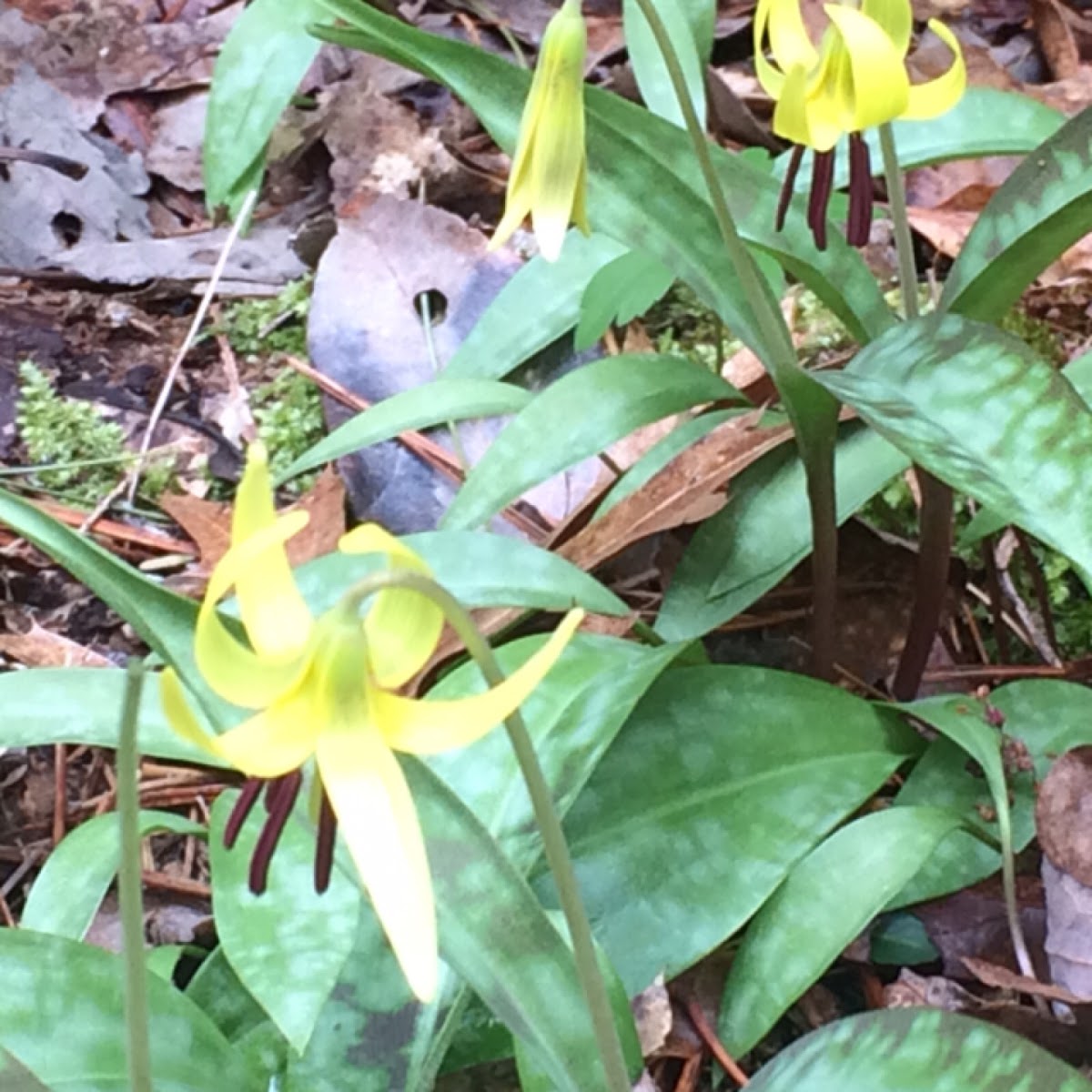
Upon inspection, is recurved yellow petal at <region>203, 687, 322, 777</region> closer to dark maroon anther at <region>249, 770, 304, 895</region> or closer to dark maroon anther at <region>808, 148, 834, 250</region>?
dark maroon anther at <region>249, 770, 304, 895</region>

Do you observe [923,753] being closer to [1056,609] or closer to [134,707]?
[1056,609]

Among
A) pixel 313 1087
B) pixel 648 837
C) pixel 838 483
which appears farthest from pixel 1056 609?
pixel 313 1087

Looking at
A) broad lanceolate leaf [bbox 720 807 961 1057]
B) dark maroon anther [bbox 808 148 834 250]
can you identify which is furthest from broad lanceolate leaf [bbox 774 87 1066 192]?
broad lanceolate leaf [bbox 720 807 961 1057]

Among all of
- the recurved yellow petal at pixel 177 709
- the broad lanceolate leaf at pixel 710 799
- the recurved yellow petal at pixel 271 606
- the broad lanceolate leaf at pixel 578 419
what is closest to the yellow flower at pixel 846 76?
the broad lanceolate leaf at pixel 578 419

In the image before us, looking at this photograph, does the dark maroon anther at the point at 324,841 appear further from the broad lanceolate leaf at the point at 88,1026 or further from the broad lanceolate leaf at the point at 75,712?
the broad lanceolate leaf at the point at 75,712

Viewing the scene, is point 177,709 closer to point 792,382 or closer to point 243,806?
point 243,806
